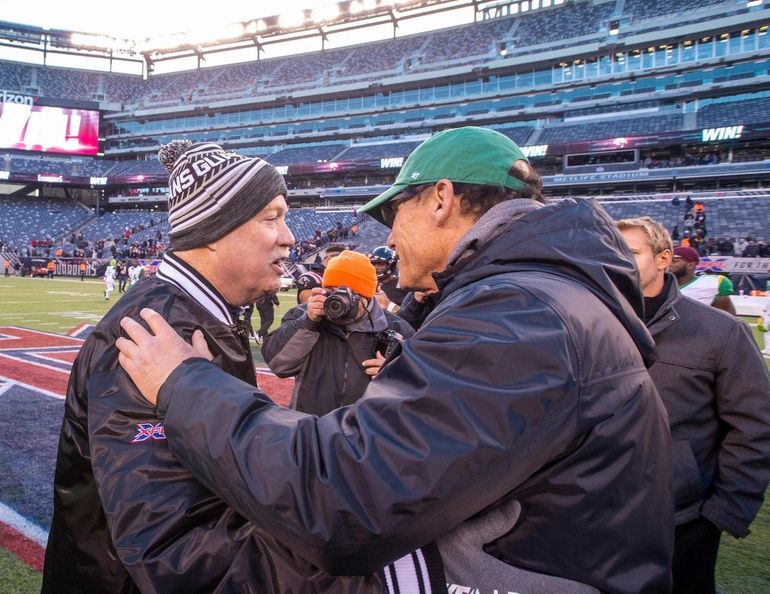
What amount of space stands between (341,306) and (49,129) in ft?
224

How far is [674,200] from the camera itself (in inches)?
1328

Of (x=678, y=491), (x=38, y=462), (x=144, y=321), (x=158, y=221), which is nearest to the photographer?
(x=144, y=321)

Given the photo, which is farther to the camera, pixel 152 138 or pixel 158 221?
pixel 152 138

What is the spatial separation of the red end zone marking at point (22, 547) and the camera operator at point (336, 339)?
68.8 inches

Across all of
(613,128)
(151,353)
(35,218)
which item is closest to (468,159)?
(151,353)

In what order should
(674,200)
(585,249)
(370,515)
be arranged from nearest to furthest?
(370,515) → (585,249) → (674,200)

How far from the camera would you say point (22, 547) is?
3439 millimetres

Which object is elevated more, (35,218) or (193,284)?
(35,218)

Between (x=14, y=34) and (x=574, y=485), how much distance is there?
75.9 meters

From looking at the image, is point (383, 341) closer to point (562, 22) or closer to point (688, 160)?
point (688, 160)

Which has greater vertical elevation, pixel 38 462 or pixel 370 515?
pixel 370 515

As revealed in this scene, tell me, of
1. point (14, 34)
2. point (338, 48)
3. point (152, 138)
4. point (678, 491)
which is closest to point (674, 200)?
point (678, 491)

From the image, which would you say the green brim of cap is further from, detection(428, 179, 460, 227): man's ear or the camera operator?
the camera operator

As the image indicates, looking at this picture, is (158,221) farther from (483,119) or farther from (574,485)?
(574,485)
